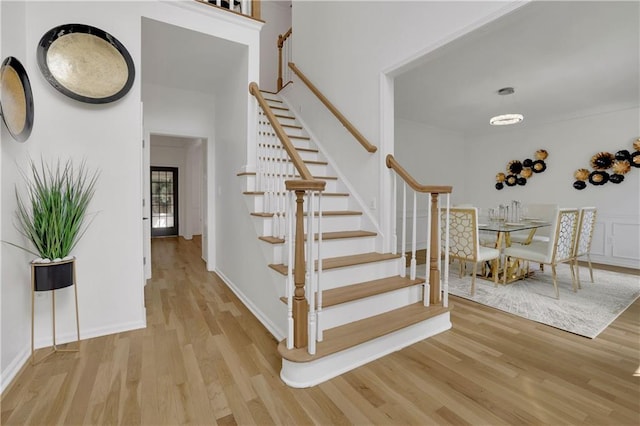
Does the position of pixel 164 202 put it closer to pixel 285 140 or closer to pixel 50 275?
pixel 50 275

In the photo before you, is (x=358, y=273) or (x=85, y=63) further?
(x=358, y=273)

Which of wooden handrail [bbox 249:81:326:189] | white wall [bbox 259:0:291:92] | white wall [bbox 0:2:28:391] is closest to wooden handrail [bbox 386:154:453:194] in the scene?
wooden handrail [bbox 249:81:326:189]

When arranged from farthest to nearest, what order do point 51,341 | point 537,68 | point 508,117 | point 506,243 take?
point 508,117 → point 506,243 → point 537,68 → point 51,341

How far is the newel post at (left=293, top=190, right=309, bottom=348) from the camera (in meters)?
1.75

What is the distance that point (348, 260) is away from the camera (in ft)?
8.16

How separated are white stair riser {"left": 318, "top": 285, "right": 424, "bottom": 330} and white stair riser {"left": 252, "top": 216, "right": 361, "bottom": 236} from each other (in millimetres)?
851

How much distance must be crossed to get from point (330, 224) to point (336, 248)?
1.10ft

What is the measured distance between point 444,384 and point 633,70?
444 centimetres

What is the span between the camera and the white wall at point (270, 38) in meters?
6.50

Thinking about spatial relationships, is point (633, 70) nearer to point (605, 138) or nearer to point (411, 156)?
point (605, 138)

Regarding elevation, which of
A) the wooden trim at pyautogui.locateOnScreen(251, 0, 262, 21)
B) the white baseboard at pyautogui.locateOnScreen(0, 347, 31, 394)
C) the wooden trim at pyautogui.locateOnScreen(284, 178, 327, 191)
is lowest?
the white baseboard at pyautogui.locateOnScreen(0, 347, 31, 394)

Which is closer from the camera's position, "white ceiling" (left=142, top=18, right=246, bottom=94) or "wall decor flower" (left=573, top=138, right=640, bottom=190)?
"white ceiling" (left=142, top=18, right=246, bottom=94)

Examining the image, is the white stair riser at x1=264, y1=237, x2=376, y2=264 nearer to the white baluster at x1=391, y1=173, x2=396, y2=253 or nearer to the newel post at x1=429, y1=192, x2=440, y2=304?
the white baluster at x1=391, y1=173, x2=396, y2=253

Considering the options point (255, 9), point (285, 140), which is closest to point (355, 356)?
point (285, 140)
